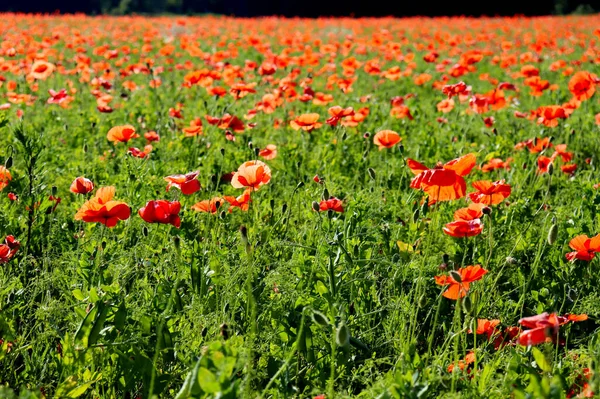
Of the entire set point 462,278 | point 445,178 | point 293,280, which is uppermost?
point 445,178

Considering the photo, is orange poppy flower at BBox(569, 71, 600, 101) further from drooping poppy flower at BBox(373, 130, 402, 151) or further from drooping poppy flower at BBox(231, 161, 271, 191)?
drooping poppy flower at BBox(231, 161, 271, 191)

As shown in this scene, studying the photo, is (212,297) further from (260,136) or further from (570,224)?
(260,136)

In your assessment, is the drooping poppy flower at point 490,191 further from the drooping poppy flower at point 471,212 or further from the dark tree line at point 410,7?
the dark tree line at point 410,7

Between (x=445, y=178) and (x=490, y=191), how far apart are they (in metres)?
0.38

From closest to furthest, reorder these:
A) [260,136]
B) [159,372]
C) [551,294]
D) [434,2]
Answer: [159,372]
[551,294]
[260,136]
[434,2]

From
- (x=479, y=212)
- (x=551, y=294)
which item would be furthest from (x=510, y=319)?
(x=479, y=212)

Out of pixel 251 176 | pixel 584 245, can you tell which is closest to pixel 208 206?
pixel 251 176

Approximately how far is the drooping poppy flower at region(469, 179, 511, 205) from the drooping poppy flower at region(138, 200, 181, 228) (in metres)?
0.99

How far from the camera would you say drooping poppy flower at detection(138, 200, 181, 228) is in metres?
2.12

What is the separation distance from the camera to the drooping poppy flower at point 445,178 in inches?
80.1

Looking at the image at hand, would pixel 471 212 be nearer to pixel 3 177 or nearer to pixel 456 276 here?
pixel 456 276

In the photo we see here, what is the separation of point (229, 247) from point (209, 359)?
1.17 meters

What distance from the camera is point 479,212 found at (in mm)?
2283

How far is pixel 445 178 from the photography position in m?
2.03
